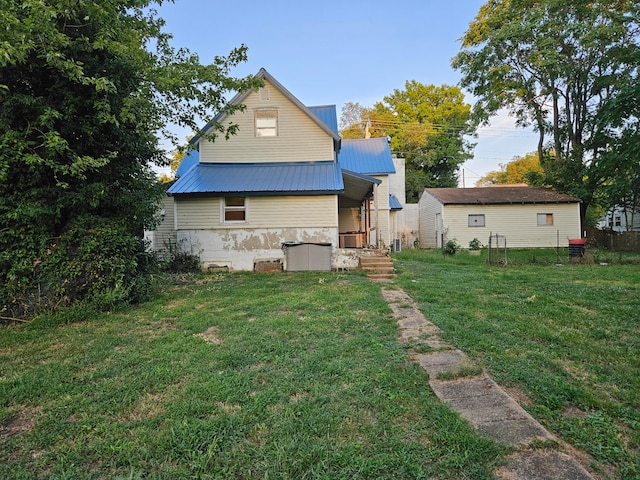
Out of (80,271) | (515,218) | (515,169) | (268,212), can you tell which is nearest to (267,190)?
(268,212)

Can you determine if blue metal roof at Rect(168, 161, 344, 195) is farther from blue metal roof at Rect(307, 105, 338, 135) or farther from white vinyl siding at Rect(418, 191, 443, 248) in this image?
A: white vinyl siding at Rect(418, 191, 443, 248)

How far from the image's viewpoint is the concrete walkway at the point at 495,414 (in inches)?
75.4

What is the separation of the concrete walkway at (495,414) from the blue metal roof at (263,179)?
7.92m

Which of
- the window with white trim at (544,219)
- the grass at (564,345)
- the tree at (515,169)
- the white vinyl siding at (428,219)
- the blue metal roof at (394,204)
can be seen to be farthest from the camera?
the tree at (515,169)

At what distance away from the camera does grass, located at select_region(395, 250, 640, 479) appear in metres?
2.34

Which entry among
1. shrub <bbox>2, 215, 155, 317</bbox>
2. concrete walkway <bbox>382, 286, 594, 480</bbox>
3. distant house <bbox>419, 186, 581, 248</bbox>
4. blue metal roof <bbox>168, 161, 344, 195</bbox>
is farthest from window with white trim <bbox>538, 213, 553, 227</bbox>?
shrub <bbox>2, 215, 155, 317</bbox>

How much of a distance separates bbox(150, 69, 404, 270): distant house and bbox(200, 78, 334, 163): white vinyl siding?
39mm

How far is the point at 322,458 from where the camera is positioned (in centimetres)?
204

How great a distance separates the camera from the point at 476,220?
2008 cm

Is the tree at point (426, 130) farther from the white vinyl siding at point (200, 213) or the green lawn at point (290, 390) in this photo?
the green lawn at point (290, 390)

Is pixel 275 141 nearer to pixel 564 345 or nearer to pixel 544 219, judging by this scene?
pixel 564 345

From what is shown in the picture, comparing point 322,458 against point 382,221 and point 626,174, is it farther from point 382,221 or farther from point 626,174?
point 626,174

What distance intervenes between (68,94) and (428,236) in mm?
21443

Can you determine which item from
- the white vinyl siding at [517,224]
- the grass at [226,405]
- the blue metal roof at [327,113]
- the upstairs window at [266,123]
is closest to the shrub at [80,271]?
the grass at [226,405]
